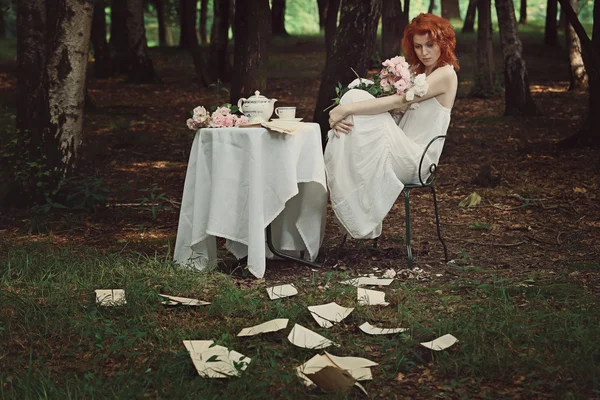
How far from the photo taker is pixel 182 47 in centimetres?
2727

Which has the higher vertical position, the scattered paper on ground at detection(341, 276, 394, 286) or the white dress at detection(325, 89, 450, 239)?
the white dress at detection(325, 89, 450, 239)

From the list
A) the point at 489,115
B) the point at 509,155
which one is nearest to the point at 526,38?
the point at 489,115

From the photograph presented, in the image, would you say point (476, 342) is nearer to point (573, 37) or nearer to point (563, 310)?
point (563, 310)

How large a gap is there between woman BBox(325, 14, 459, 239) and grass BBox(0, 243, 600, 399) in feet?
1.85

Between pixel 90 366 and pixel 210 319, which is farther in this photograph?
pixel 210 319

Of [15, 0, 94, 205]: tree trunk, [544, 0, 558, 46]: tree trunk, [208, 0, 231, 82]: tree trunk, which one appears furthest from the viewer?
[544, 0, 558, 46]: tree trunk

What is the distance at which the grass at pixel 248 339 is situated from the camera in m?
3.82

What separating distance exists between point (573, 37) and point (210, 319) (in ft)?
43.5

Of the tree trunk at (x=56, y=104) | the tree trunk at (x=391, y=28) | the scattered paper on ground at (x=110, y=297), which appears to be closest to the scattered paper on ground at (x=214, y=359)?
the scattered paper on ground at (x=110, y=297)

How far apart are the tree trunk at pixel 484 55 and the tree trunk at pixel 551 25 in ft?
25.2

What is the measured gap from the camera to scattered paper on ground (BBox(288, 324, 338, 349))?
4.27m

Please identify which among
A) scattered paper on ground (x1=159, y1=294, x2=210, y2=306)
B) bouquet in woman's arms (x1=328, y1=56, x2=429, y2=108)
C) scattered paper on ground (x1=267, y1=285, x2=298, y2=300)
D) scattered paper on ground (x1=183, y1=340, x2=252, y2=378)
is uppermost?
bouquet in woman's arms (x1=328, y1=56, x2=429, y2=108)

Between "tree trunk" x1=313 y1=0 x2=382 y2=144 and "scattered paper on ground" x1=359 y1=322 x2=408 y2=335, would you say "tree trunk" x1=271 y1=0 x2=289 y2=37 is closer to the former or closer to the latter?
"tree trunk" x1=313 y1=0 x2=382 y2=144

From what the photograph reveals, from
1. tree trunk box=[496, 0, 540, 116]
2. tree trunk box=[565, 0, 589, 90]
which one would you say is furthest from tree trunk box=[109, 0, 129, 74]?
tree trunk box=[565, 0, 589, 90]
